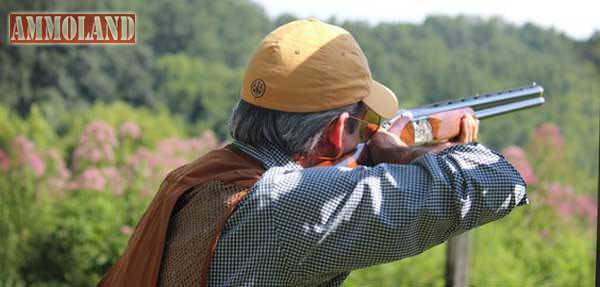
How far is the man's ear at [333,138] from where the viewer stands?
83.0 inches

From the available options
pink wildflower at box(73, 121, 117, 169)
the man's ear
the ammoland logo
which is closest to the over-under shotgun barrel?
the man's ear

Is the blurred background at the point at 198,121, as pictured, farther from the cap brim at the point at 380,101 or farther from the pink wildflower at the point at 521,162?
the cap brim at the point at 380,101

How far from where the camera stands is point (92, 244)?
622 centimetres

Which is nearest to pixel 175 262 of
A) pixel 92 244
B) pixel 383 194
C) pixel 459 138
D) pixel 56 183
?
pixel 383 194

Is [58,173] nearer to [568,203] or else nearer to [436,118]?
[568,203]

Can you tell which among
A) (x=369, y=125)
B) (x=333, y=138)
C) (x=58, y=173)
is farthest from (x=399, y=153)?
(x=58, y=173)

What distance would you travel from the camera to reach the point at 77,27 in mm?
6344

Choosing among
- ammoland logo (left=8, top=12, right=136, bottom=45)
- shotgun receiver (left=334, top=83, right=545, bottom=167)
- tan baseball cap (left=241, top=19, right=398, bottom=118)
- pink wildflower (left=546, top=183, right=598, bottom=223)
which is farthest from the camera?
pink wildflower (left=546, top=183, right=598, bottom=223)

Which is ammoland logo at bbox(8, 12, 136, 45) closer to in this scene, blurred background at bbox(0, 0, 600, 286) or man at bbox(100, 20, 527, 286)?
blurred background at bbox(0, 0, 600, 286)

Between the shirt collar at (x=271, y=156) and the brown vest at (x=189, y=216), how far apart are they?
2 cm

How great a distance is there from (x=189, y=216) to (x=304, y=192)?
0.98ft

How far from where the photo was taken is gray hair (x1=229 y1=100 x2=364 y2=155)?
81.4 inches

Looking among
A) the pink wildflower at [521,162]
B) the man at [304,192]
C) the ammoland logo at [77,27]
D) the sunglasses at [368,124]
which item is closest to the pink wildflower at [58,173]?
the ammoland logo at [77,27]

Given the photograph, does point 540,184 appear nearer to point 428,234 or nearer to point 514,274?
point 514,274
